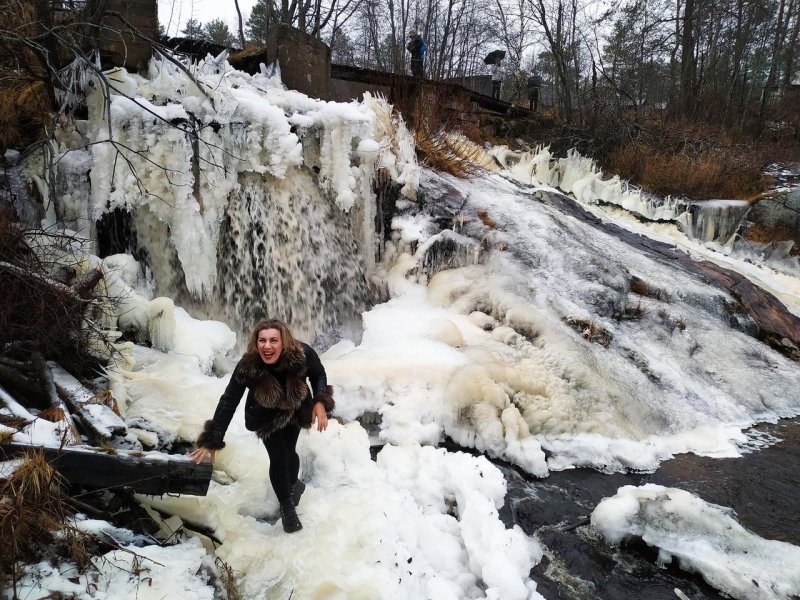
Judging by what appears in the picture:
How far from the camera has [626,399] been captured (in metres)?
5.25

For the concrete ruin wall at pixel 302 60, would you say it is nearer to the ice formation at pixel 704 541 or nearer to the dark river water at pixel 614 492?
the dark river water at pixel 614 492

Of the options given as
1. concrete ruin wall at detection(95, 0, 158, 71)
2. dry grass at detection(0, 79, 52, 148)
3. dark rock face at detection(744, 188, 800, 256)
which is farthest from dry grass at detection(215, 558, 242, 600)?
dark rock face at detection(744, 188, 800, 256)

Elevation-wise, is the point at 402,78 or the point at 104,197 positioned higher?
the point at 402,78

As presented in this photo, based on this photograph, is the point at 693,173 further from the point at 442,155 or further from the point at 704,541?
the point at 704,541

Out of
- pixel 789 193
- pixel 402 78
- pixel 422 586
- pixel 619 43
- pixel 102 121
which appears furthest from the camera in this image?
pixel 619 43

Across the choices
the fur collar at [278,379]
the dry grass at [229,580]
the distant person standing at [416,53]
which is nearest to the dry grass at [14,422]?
the fur collar at [278,379]

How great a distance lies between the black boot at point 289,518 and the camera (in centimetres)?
295

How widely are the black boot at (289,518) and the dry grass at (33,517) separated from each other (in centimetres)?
101

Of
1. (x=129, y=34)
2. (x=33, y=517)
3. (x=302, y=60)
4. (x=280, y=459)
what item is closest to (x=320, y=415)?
(x=280, y=459)

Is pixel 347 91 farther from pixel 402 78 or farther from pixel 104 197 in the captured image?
pixel 104 197

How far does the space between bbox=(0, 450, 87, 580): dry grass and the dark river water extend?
247 centimetres

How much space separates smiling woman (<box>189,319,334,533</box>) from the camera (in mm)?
2799

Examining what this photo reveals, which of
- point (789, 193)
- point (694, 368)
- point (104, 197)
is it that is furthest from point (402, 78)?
point (789, 193)

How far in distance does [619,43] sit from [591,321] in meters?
14.8
